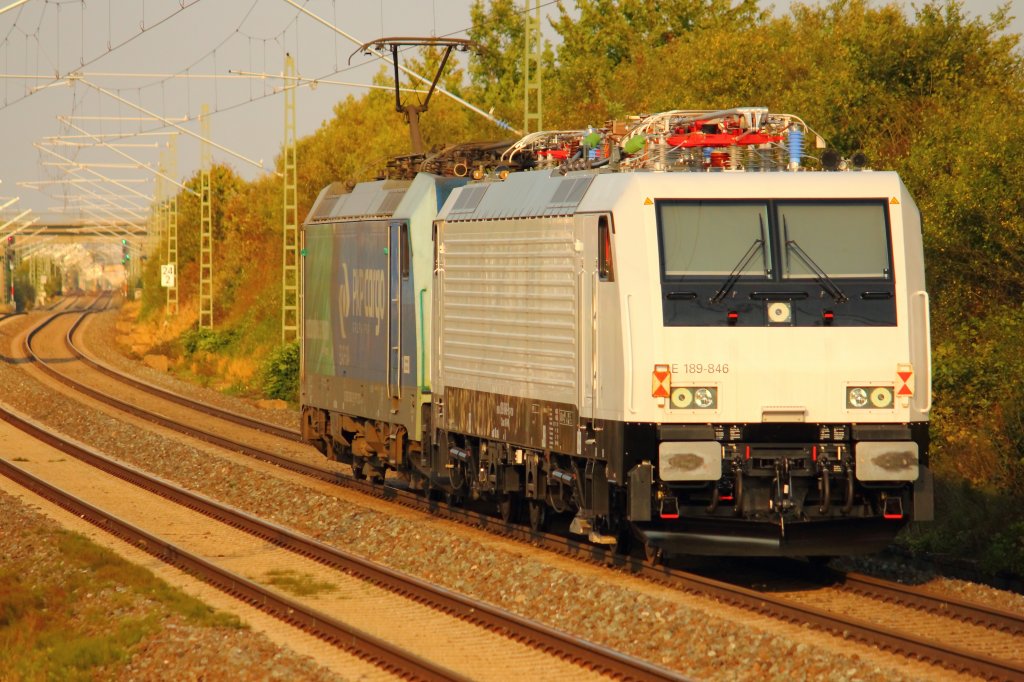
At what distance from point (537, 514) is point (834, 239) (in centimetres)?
524

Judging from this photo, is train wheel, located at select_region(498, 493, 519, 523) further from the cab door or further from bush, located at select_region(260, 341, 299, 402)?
bush, located at select_region(260, 341, 299, 402)

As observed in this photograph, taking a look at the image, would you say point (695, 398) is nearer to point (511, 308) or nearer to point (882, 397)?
point (882, 397)

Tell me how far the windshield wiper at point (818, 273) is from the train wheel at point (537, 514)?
4.98 meters

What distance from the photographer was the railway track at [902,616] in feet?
36.1

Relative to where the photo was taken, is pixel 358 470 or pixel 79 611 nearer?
pixel 79 611

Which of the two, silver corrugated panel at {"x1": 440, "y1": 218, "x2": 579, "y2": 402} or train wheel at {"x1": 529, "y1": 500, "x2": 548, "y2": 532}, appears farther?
train wheel at {"x1": 529, "y1": 500, "x2": 548, "y2": 532}

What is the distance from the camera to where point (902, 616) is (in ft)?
42.4

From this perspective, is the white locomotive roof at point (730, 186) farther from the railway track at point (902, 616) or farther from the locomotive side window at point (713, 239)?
the railway track at point (902, 616)

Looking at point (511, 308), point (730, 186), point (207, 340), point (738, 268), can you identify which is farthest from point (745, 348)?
point (207, 340)

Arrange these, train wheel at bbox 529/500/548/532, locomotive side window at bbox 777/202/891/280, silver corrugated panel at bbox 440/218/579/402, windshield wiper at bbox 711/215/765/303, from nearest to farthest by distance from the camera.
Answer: windshield wiper at bbox 711/215/765/303 < locomotive side window at bbox 777/202/891/280 < silver corrugated panel at bbox 440/218/579/402 < train wheel at bbox 529/500/548/532

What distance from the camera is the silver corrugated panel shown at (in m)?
14.9

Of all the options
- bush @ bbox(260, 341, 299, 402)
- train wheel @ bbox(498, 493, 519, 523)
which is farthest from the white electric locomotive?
bush @ bbox(260, 341, 299, 402)

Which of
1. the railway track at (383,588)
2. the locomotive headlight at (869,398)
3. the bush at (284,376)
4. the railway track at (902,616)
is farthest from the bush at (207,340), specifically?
the locomotive headlight at (869,398)

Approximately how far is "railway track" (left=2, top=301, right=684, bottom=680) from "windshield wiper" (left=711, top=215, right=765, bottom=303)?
3.21 m
